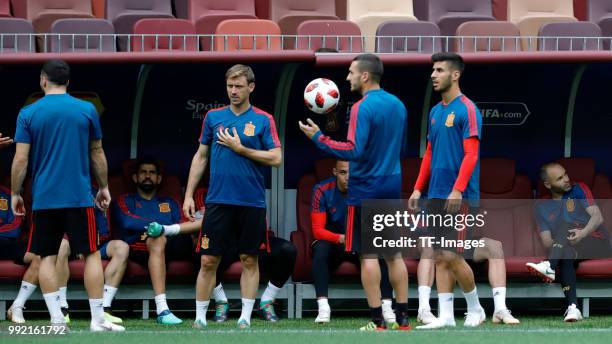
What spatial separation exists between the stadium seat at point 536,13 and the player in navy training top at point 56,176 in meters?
→ 6.28

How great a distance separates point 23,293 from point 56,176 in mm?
1784

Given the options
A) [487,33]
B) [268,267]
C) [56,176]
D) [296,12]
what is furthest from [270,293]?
Result: [296,12]

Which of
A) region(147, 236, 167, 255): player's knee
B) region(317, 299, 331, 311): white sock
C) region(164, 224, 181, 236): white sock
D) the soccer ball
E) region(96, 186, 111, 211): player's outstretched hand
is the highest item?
the soccer ball

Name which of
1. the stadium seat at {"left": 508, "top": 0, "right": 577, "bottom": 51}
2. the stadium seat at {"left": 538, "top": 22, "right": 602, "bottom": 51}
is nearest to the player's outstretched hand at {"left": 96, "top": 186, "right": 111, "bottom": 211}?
the stadium seat at {"left": 538, "top": 22, "right": 602, "bottom": 51}

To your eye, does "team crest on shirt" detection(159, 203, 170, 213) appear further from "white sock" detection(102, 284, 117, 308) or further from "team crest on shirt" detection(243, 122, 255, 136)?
"team crest on shirt" detection(243, 122, 255, 136)

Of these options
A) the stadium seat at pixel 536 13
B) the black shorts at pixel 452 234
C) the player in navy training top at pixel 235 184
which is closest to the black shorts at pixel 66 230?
the player in navy training top at pixel 235 184

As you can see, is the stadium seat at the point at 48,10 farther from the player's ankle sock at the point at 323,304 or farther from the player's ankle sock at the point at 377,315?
the player's ankle sock at the point at 377,315

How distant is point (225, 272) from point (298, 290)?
59 centimetres

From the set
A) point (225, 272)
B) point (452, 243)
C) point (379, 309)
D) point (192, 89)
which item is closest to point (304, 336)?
point (379, 309)

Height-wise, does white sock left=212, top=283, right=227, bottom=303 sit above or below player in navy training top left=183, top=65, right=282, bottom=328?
below

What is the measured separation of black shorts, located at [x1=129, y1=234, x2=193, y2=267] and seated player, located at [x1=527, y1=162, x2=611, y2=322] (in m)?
2.56

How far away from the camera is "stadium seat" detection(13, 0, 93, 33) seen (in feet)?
38.3

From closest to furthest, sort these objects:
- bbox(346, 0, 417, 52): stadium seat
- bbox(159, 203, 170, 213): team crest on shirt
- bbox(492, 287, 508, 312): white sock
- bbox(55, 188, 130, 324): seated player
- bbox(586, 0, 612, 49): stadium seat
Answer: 1. bbox(492, 287, 508, 312): white sock
2. bbox(55, 188, 130, 324): seated player
3. bbox(159, 203, 170, 213): team crest on shirt
4. bbox(346, 0, 417, 52): stadium seat
5. bbox(586, 0, 612, 49): stadium seat

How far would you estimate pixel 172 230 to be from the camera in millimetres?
9273
